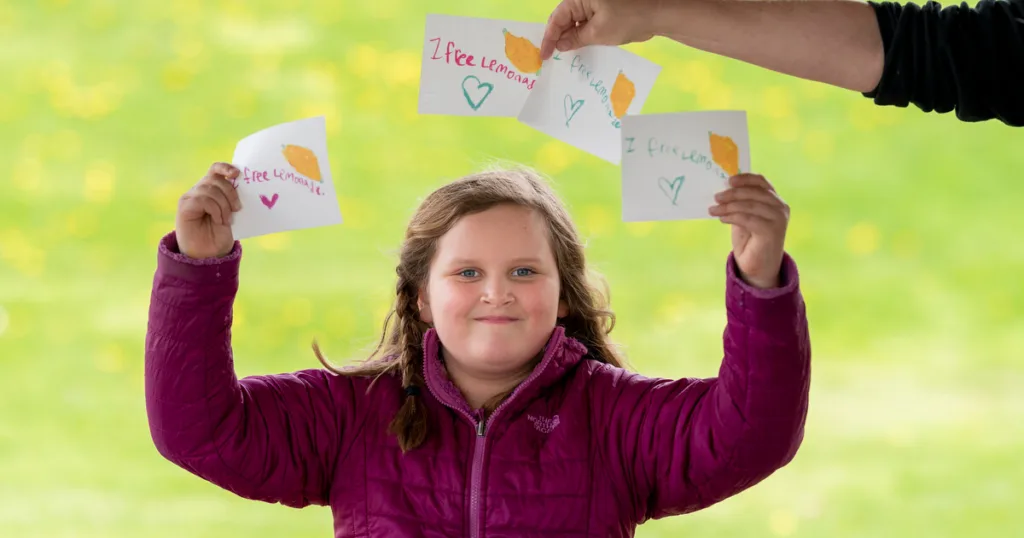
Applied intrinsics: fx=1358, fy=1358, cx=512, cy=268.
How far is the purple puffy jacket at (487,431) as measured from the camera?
1515mm

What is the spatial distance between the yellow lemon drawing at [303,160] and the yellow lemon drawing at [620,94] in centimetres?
36

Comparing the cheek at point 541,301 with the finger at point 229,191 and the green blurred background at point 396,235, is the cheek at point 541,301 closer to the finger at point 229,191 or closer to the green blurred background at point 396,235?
the finger at point 229,191

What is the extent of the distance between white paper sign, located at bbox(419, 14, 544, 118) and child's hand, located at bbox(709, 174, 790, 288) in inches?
11.6

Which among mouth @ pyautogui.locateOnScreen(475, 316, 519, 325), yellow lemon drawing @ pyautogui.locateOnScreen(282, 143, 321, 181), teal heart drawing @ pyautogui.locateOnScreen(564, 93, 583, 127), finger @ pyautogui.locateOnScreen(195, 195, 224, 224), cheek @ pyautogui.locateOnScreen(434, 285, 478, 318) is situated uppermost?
teal heart drawing @ pyautogui.locateOnScreen(564, 93, 583, 127)

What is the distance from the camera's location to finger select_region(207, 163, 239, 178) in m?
1.57

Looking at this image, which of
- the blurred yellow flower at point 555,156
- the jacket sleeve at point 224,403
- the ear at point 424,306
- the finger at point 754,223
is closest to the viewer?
the finger at point 754,223

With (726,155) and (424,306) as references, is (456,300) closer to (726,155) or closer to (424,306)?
(424,306)

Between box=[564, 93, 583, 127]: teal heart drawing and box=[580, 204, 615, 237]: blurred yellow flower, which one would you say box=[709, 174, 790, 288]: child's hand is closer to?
box=[564, 93, 583, 127]: teal heart drawing

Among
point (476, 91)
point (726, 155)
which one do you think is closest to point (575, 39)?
point (476, 91)

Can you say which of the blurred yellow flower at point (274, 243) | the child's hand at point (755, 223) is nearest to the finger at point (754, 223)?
the child's hand at point (755, 223)

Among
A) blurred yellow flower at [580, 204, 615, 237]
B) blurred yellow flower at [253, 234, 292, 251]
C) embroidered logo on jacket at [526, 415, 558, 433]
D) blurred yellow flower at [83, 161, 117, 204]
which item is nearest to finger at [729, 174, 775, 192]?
embroidered logo on jacket at [526, 415, 558, 433]

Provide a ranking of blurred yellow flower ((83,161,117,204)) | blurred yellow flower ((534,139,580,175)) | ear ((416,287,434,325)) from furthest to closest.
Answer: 1. blurred yellow flower ((534,139,580,175))
2. blurred yellow flower ((83,161,117,204))
3. ear ((416,287,434,325))

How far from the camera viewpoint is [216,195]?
60.9 inches

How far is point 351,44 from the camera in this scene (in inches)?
141
